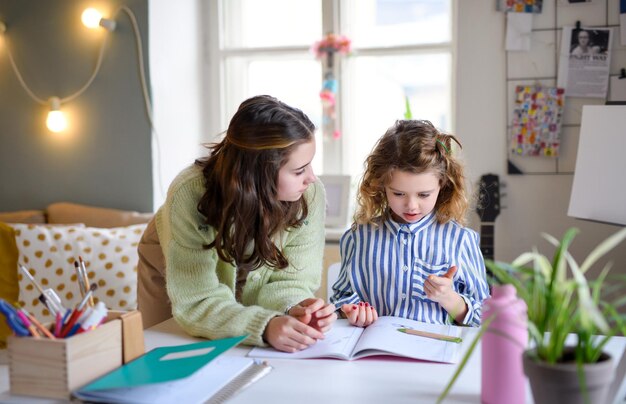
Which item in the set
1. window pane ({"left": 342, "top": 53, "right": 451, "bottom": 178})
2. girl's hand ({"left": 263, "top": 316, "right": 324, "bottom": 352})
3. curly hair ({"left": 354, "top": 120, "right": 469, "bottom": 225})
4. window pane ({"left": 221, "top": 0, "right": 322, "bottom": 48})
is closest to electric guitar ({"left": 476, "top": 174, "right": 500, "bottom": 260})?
window pane ({"left": 342, "top": 53, "right": 451, "bottom": 178})

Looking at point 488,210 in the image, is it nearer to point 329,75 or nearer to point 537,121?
point 537,121

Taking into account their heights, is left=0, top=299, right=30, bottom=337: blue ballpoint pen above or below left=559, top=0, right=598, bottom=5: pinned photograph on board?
below

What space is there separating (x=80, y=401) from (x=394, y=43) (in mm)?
2353

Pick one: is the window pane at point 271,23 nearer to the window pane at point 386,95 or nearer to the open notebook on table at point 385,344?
the window pane at point 386,95

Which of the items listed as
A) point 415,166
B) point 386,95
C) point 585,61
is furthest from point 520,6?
point 415,166

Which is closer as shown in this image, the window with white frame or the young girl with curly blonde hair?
the young girl with curly blonde hair

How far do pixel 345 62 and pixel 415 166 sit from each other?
1563 mm

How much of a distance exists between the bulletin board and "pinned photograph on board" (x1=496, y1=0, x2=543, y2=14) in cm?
2

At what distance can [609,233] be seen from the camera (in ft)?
8.64

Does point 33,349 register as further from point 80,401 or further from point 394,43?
point 394,43

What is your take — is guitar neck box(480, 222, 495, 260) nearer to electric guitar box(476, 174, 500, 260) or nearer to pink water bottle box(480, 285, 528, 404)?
electric guitar box(476, 174, 500, 260)

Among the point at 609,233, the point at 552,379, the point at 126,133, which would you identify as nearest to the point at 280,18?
the point at 126,133

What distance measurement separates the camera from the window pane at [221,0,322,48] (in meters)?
3.19

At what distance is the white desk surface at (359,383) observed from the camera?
1.05 metres
